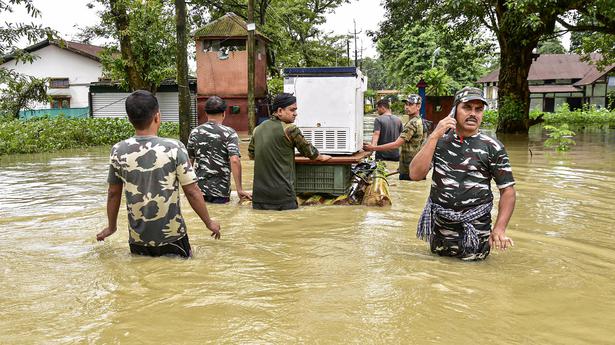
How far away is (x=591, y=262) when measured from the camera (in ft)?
16.9

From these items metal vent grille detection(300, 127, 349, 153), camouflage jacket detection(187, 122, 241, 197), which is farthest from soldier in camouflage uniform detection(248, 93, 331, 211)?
metal vent grille detection(300, 127, 349, 153)

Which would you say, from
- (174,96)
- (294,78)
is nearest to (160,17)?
(174,96)

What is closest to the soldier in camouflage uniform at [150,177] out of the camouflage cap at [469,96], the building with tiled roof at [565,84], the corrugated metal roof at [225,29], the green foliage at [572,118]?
the camouflage cap at [469,96]

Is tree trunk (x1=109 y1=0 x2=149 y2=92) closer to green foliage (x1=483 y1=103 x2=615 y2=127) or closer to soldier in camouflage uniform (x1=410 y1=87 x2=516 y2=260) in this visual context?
soldier in camouflage uniform (x1=410 y1=87 x2=516 y2=260)

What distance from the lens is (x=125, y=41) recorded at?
23984mm

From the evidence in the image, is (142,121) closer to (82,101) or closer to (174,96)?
(174,96)

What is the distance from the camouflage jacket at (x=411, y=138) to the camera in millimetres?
8961

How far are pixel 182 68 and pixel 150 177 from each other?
31.5 ft

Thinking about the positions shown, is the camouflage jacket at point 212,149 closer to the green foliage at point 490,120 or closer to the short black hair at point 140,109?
the short black hair at point 140,109

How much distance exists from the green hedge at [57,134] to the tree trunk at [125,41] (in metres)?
2.00

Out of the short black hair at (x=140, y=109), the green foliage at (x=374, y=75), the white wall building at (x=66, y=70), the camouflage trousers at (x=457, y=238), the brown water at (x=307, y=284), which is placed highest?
the green foliage at (x=374, y=75)

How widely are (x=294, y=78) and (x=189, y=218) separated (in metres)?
2.33

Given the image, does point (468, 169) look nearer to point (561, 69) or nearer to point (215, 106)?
point (215, 106)

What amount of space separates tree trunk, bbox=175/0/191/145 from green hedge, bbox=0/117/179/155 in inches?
283
